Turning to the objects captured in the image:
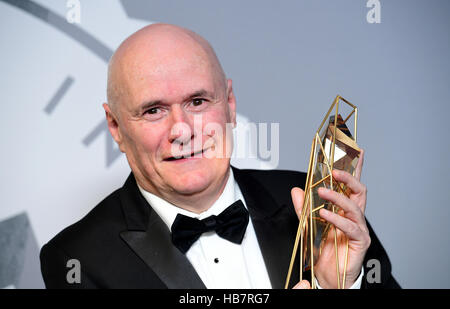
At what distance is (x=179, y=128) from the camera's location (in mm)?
1673

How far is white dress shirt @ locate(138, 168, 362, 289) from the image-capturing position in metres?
1.80

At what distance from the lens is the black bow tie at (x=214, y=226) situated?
1.76 meters

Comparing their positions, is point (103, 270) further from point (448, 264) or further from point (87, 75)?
point (448, 264)

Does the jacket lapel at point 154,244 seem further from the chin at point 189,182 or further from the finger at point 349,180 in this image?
the finger at point 349,180

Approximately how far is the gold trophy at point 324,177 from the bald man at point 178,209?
5cm

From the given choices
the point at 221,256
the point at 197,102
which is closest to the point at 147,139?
the point at 197,102

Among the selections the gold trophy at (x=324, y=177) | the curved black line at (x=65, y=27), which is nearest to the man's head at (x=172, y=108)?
the gold trophy at (x=324, y=177)

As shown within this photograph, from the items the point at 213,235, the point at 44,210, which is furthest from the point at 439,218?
the point at 44,210

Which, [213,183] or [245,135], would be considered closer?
[213,183]

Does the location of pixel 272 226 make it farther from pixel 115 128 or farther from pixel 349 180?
pixel 115 128

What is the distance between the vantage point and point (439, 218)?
10.00 ft

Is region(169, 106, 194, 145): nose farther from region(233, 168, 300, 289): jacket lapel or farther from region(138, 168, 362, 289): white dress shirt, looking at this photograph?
region(233, 168, 300, 289): jacket lapel

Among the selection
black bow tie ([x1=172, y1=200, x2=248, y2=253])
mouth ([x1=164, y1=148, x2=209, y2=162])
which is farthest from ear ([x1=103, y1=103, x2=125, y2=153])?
black bow tie ([x1=172, y1=200, x2=248, y2=253])
